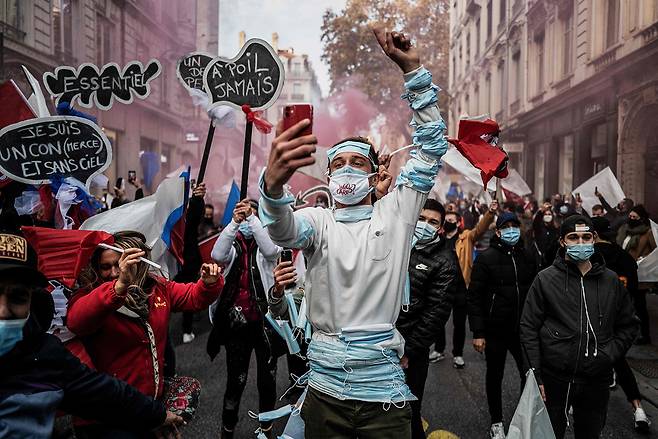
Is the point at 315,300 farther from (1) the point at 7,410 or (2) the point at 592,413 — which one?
(2) the point at 592,413

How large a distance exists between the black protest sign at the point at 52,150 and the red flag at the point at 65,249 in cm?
121

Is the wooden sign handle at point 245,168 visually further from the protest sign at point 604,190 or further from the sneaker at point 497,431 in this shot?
the protest sign at point 604,190

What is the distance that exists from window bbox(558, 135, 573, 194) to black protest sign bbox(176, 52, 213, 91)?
1418 centimetres

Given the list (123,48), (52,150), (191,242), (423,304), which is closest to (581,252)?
(423,304)

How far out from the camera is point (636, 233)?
305 inches

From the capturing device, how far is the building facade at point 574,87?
1171 cm

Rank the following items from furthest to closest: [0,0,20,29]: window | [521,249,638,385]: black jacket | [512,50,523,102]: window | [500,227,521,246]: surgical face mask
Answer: [512,50,523,102]: window
[0,0,20,29]: window
[500,227,521,246]: surgical face mask
[521,249,638,385]: black jacket

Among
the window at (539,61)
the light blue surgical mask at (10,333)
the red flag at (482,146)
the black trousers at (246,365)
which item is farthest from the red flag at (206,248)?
the window at (539,61)

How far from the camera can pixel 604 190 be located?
9.59m

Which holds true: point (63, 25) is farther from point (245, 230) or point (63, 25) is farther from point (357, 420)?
point (357, 420)

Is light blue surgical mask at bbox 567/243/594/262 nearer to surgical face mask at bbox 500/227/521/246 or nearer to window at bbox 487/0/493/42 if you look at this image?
surgical face mask at bbox 500/227/521/246

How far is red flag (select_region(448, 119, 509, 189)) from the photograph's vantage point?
319 cm

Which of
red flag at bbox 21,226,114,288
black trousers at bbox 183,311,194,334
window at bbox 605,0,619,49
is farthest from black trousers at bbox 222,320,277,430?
window at bbox 605,0,619,49

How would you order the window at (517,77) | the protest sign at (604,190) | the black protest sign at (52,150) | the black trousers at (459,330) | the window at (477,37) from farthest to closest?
the window at (477,37), the window at (517,77), the protest sign at (604,190), the black trousers at (459,330), the black protest sign at (52,150)
